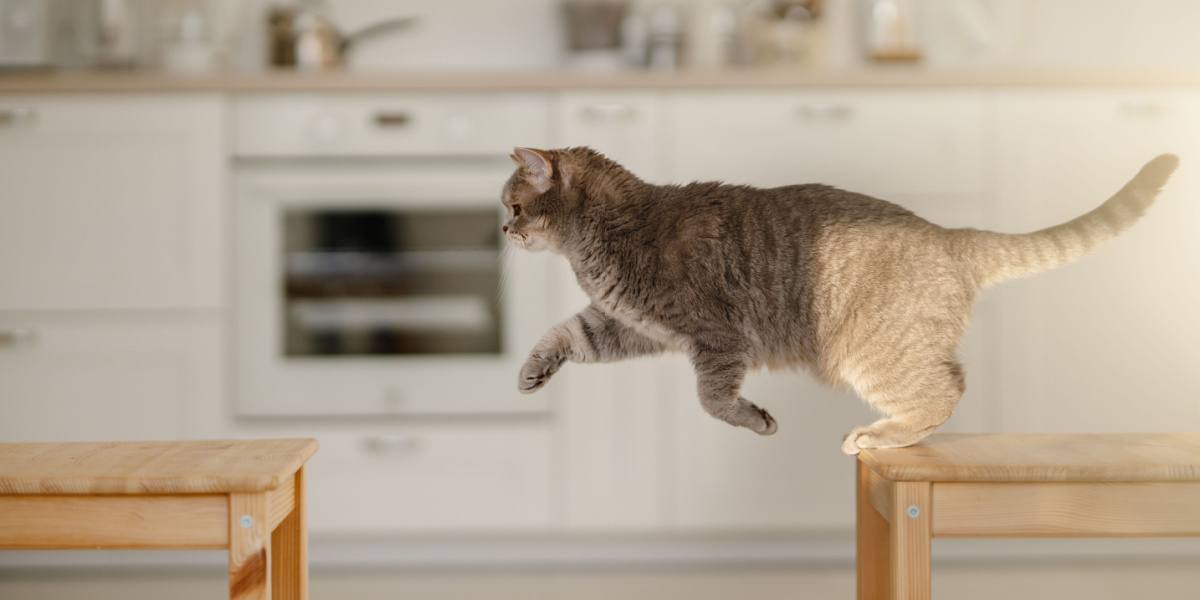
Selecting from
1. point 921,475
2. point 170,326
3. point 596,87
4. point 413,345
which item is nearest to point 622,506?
point 413,345

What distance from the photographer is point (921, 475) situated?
1.09 m

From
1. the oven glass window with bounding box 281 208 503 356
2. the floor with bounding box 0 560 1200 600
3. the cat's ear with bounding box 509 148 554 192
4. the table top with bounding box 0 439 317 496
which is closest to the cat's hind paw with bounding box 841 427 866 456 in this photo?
the cat's ear with bounding box 509 148 554 192

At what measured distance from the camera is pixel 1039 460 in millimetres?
1129

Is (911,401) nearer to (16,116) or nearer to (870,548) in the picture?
(870,548)

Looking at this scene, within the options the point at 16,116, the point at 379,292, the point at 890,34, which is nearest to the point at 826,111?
the point at 890,34

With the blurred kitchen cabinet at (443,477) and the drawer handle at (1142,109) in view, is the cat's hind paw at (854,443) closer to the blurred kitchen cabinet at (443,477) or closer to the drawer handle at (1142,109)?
the blurred kitchen cabinet at (443,477)

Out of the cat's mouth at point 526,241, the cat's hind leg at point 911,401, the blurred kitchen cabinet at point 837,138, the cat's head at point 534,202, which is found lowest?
the cat's hind leg at point 911,401

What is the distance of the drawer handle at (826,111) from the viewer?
229 centimetres

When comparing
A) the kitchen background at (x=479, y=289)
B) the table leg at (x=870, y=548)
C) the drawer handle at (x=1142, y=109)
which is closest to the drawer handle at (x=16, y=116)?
the kitchen background at (x=479, y=289)

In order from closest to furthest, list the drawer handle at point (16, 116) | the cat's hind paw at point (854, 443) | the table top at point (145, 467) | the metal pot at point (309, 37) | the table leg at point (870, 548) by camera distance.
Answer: the table top at point (145, 467) < the cat's hind paw at point (854, 443) < the table leg at point (870, 548) < the drawer handle at point (16, 116) < the metal pot at point (309, 37)

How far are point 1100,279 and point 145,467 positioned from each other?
2058 mm

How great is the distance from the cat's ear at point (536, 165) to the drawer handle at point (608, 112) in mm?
1198

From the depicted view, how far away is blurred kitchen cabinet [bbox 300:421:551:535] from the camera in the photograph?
229cm

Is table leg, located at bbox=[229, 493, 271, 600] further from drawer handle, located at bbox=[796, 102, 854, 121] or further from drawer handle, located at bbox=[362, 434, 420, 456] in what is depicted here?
drawer handle, located at bbox=[796, 102, 854, 121]
